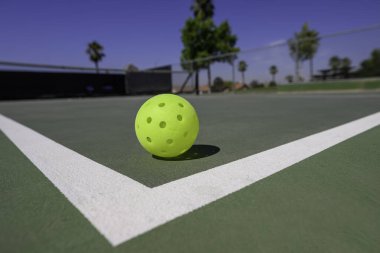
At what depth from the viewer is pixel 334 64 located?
1576cm

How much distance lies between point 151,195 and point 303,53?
672 inches

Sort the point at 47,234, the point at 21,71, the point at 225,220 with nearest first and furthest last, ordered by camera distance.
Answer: the point at 47,234, the point at 225,220, the point at 21,71

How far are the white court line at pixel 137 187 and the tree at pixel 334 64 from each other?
47.0 ft

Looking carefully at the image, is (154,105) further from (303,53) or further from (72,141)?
(303,53)

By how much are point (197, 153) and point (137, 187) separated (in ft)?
3.86

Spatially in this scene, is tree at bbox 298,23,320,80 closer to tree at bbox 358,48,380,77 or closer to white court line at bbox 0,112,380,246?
tree at bbox 358,48,380,77

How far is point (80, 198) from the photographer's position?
1748mm

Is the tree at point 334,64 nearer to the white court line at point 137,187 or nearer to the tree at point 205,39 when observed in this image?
the white court line at point 137,187

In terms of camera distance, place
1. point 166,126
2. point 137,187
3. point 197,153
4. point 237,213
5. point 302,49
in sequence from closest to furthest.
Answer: point 237,213 < point 137,187 < point 166,126 < point 197,153 < point 302,49

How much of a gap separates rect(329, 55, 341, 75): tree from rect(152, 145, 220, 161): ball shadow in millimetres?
14785

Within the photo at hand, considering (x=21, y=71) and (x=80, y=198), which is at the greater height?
(x=21, y=71)

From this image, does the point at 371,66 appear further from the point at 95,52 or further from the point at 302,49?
the point at 95,52

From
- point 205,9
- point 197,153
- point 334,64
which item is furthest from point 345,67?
point 205,9

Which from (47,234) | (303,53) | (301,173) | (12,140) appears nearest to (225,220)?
(47,234)
